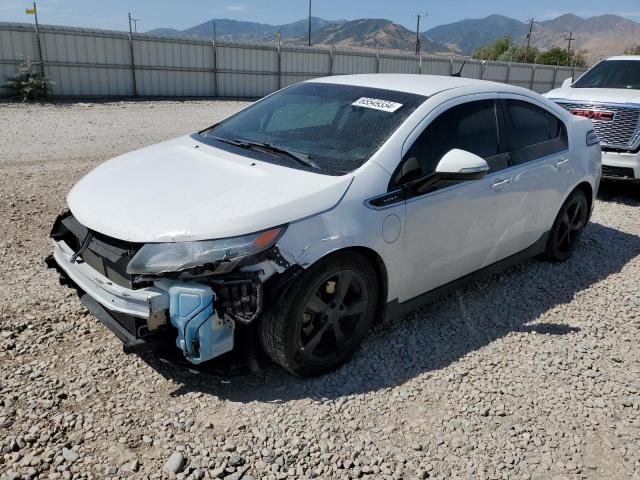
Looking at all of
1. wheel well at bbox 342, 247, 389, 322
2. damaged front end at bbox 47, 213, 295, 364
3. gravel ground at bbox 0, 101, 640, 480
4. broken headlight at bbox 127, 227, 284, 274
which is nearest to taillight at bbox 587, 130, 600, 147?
gravel ground at bbox 0, 101, 640, 480

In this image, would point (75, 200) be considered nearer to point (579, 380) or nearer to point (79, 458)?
point (79, 458)

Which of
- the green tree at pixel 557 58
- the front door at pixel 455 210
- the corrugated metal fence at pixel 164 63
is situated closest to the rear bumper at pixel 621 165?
the front door at pixel 455 210

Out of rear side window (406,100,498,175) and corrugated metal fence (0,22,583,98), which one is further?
corrugated metal fence (0,22,583,98)

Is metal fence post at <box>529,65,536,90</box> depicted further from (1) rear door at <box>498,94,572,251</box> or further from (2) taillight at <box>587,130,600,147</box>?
(1) rear door at <box>498,94,572,251</box>

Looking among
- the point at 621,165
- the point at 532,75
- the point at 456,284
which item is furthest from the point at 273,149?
the point at 532,75

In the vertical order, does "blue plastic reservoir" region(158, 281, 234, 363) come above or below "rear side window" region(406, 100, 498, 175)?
below

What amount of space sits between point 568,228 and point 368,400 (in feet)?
10.4

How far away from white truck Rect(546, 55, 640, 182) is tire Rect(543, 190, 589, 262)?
2.86 meters

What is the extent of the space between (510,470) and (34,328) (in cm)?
309

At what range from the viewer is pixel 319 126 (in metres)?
3.94

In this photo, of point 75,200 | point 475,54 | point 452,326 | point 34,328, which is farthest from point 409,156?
point 475,54

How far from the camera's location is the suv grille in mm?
7703

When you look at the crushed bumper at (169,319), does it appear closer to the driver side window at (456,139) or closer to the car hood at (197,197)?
the car hood at (197,197)

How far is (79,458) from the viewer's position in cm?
268
